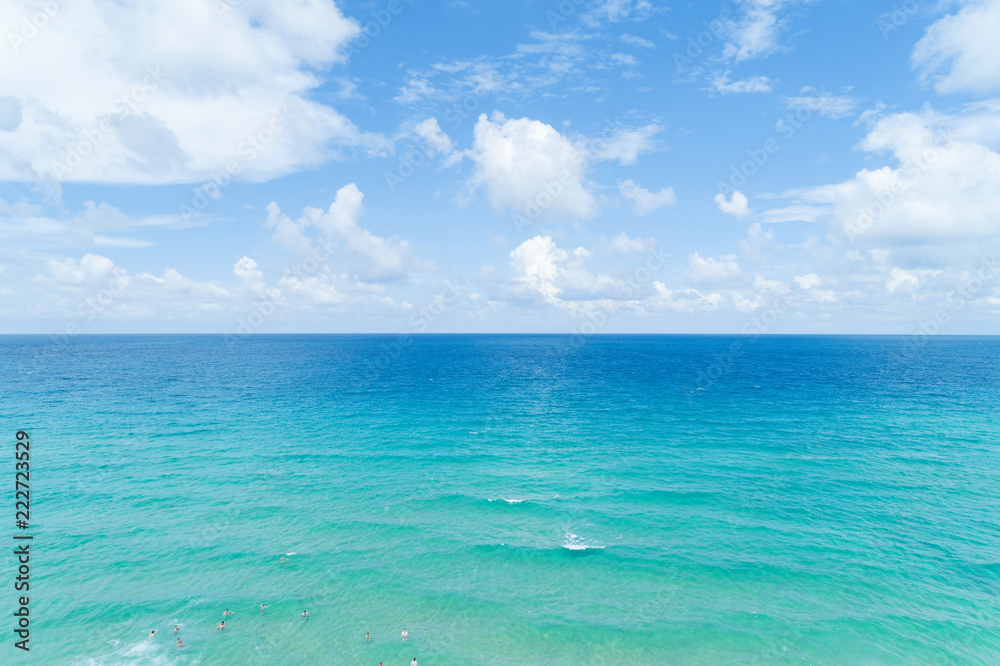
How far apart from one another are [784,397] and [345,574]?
9289cm

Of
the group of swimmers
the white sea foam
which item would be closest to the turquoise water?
the white sea foam

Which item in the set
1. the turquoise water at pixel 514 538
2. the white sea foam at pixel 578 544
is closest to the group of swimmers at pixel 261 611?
the turquoise water at pixel 514 538

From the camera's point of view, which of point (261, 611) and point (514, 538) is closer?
point (261, 611)

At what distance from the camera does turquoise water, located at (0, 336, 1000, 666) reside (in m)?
28.3

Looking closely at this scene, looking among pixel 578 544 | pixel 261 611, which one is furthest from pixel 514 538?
pixel 261 611

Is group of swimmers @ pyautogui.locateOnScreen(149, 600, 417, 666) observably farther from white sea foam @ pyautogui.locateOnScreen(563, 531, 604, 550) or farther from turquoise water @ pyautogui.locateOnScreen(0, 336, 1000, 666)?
white sea foam @ pyautogui.locateOnScreen(563, 531, 604, 550)

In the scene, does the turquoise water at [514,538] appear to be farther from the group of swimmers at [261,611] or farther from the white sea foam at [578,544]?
the group of swimmers at [261,611]

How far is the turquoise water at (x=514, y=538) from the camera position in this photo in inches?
1113

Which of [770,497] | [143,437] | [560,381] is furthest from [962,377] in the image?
[143,437]

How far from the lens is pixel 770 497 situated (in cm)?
4556

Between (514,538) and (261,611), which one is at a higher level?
(514,538)

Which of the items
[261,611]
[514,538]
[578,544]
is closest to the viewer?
[261,611]

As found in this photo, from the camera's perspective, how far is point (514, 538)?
3869 centimetres

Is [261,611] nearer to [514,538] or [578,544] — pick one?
[514,538]
